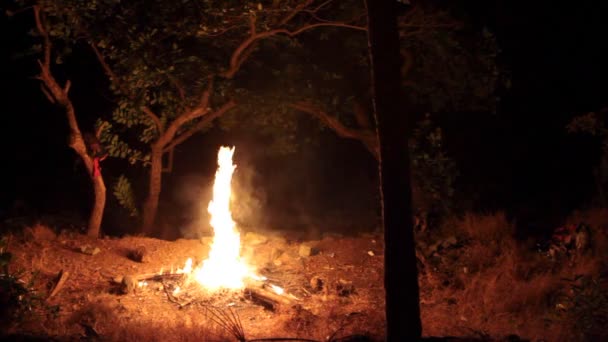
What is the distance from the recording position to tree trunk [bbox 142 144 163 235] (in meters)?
11.9

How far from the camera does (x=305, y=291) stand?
Result: 8.80 metres

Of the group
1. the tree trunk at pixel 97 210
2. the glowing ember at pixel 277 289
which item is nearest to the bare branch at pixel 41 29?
the tree trunk at pixel 97 210

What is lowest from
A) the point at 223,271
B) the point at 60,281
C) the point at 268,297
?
the point at 268,297

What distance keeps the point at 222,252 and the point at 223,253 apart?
46 mm

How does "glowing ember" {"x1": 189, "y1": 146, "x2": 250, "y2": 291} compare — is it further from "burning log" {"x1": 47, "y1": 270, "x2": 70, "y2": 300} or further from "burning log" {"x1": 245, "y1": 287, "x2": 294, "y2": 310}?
"burning log" {"x1": 47, "y1": 270, "x2": 70, "y2": 300}

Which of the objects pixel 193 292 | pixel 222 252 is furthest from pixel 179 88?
pixel 193 292

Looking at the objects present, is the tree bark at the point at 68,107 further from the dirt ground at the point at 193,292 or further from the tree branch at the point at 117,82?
the tree branch at the point at 117,82

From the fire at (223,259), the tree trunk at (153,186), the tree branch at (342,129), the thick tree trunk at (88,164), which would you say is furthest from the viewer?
the tree trunk at (153,186)

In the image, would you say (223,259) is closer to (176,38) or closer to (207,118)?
(207,118)

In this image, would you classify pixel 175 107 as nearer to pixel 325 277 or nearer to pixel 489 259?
pixel 325 277

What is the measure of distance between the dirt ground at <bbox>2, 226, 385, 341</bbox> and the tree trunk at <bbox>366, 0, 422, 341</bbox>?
1.25 m

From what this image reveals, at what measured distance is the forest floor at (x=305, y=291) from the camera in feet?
21.6

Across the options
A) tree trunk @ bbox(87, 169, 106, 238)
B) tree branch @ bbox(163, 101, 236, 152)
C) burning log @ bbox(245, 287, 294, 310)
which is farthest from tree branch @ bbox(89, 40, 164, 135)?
burning log @ bbox(245, 287, 294, 310)

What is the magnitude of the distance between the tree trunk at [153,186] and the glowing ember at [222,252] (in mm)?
2373
